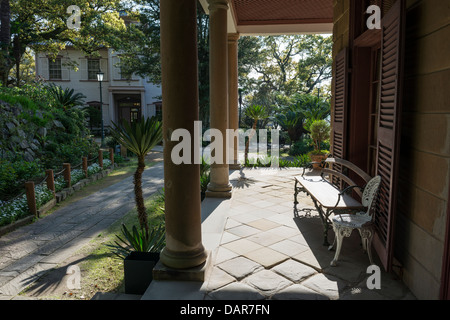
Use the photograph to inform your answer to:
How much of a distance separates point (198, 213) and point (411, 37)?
2499mm

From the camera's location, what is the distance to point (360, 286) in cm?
300

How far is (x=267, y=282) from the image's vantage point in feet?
10.3

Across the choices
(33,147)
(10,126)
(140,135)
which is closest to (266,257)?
(140,135)

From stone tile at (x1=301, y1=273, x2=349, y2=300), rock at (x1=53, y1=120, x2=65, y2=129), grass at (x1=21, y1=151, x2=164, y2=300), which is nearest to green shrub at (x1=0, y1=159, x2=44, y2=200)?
grass at (x1=21, y1=151, x2=164, y2=300)

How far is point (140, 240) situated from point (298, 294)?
1.84 metres

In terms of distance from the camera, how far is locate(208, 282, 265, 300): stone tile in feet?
9.44

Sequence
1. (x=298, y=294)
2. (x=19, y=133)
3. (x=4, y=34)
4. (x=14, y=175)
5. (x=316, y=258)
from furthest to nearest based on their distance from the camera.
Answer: (x=4, y=34) < (x=19, y=133) < (x=14, y=175) < (x=316, y=258) < (x=298, y=294)

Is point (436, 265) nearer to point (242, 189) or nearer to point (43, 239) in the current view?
point (242, 189)

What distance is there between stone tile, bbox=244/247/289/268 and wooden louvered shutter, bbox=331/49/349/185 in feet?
6.35

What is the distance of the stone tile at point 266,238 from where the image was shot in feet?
13.5

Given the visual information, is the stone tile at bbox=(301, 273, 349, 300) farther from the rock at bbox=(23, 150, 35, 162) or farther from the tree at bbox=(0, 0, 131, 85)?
the tree at bbox=(0, 0, 131, 85)

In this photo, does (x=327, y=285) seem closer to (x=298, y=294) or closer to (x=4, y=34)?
(x=298, y=294)
